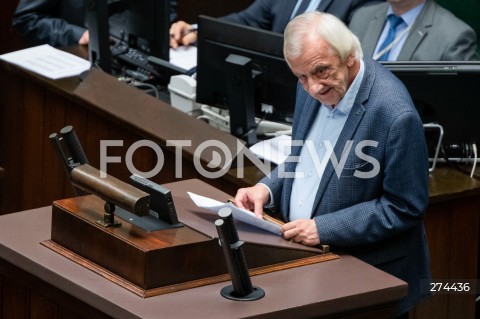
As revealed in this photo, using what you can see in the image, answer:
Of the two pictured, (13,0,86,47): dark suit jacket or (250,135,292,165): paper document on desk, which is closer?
(250,135,292,165): paper document on desk

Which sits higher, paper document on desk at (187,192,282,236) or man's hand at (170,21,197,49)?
paper document on desk at (187,192,282,236)

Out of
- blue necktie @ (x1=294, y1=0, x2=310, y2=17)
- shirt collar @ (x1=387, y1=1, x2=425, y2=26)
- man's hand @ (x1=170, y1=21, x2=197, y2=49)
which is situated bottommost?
man's hand @ (x1=170, y1=21, x2=197, y2=49)

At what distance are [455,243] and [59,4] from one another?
2.91 meters

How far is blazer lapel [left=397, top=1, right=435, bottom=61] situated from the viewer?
4953 mm

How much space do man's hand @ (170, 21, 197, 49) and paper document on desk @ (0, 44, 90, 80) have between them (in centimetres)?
56

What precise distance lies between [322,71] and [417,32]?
1.98 metres

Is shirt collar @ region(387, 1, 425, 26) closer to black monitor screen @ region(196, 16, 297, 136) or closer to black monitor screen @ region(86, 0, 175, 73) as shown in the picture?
black monitor screen @ region(196, 16, 297, 136)

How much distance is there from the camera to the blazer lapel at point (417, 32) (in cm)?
495

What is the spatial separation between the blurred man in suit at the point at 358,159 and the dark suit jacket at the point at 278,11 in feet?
7.86

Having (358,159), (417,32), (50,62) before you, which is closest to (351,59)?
(358,159)

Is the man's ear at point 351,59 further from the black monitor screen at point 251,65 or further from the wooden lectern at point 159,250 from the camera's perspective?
the black monitor screen at point 251,65

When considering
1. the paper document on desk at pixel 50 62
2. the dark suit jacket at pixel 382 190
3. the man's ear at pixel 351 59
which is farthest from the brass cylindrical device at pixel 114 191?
the paper document on desk at pixel 50 62

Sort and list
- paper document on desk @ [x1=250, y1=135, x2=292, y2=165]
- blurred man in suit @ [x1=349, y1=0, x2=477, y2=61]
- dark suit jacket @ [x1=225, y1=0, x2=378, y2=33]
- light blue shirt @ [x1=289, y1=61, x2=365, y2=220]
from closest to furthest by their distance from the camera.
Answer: light blue shirt @ [x1=289, y1=61, x2=365, y2=220]
paper document on desk @ [x1=250, y1=135, x2=292, y2=165]
blurred man in suit @ [x1=349, y1=0, x2=477, y2=61]
dark suit jacket @ [x1=225, y1=0, x2=378, y2=33]

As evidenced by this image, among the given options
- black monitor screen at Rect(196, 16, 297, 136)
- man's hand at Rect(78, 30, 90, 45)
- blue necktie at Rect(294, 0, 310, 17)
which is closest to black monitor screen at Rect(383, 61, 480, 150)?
black monitor screen at Rect(196, 16, 297, 136)
